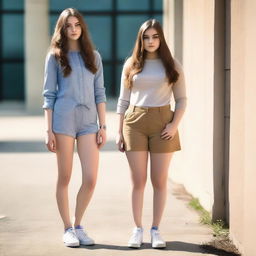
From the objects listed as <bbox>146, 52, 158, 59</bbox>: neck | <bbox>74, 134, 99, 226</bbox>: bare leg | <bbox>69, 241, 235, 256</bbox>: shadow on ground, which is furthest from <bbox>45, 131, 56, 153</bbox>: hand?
<bbox>146, 52, 158, 59</bbox>: neck

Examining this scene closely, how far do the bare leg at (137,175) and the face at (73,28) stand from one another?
106 centimetres

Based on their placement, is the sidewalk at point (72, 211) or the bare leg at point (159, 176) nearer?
the bare leg at point (159, 176)

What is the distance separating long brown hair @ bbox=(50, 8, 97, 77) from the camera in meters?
5.92

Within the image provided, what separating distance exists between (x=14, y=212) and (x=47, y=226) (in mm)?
895

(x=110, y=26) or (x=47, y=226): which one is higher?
(x=110, y=26)

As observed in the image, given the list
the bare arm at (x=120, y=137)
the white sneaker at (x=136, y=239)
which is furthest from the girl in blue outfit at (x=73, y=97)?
the white sneaker at (x=136, y=239)

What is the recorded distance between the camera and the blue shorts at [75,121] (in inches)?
233

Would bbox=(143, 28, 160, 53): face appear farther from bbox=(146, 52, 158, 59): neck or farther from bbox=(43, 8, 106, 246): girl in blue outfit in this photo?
bbox=(43, 8, 106, 246): girl in blue outfit

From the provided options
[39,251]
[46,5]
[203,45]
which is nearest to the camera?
[39,251]

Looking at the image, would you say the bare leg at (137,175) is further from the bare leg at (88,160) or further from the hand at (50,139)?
the hand at (50,139)

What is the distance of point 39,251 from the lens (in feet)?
19.8

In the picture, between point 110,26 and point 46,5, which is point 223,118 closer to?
point 46,5

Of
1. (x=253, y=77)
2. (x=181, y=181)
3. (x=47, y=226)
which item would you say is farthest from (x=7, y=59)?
(x=253, y=77)

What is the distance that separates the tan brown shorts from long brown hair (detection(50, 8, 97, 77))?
0.56 m
